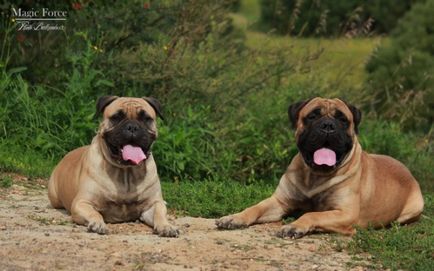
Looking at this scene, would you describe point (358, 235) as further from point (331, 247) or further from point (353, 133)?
point (353, 133)

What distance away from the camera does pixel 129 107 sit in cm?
830

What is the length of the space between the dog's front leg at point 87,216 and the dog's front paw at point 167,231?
0.42 meters

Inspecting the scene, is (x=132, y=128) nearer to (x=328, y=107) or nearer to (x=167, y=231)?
(x=167, y=231)

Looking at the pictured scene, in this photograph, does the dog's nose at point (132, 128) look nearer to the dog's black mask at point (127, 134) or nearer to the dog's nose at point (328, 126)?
the dog's black mask at point (127, 134)

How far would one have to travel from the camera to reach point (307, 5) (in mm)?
22062

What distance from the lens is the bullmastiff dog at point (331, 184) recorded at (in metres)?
8.37

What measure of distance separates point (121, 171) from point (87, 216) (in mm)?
574

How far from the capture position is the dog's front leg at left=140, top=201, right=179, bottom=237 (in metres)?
7.77

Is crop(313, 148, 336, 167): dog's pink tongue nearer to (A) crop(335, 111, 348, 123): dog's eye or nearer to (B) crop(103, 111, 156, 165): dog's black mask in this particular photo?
(A) crop(335, 111, 348, 123): dog's eye

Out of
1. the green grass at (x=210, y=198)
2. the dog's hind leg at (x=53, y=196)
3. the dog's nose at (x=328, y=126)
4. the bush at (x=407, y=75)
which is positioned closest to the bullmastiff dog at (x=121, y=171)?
the dog's hind leg at (x=53, y=196)

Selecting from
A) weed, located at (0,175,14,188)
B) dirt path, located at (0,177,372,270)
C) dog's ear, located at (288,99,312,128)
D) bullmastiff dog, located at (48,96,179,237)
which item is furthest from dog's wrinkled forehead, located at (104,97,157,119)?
weed, located at (0,175,14,188)

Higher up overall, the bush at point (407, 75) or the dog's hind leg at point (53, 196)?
the bush at point (407, 75)

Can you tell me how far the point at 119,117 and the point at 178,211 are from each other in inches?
46.8

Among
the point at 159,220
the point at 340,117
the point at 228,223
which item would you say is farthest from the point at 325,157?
the point at 159,220
